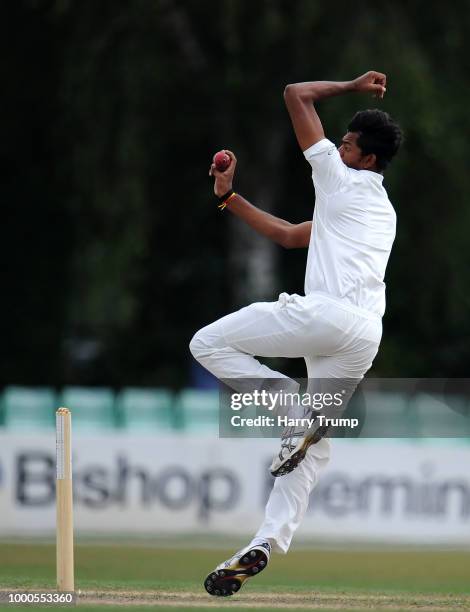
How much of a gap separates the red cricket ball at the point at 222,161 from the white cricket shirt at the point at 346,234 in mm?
468

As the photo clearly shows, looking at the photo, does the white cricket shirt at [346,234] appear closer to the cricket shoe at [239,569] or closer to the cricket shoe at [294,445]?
the cricket shoe at [294,445]

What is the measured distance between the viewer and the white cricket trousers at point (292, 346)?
6.52 m

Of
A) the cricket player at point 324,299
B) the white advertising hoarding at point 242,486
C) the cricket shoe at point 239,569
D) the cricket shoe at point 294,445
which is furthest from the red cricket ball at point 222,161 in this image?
the white advertising hoarding at point 242,486

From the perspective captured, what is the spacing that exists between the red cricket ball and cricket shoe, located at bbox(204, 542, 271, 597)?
70.6 inches

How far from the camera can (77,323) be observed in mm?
21531

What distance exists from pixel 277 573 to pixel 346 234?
14.8 feet

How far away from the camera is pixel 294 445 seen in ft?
21.9

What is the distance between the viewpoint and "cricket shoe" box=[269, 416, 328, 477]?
6.66m

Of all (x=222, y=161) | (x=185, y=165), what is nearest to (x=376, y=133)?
(x=222, y=161)

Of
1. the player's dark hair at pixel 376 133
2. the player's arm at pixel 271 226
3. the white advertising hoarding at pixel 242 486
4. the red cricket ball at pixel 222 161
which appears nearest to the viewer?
the player's dark hair at pixel 376 133

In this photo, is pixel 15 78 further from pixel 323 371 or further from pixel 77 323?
A: pixel 323 371

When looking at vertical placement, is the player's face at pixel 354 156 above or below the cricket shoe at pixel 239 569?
above

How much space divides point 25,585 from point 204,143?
12605 mm

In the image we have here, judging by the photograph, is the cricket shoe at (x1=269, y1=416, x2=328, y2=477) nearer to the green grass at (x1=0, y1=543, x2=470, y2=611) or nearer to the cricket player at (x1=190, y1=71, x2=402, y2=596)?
the cricket player at (x1=190, y1=71, x2=402, y2=596)
